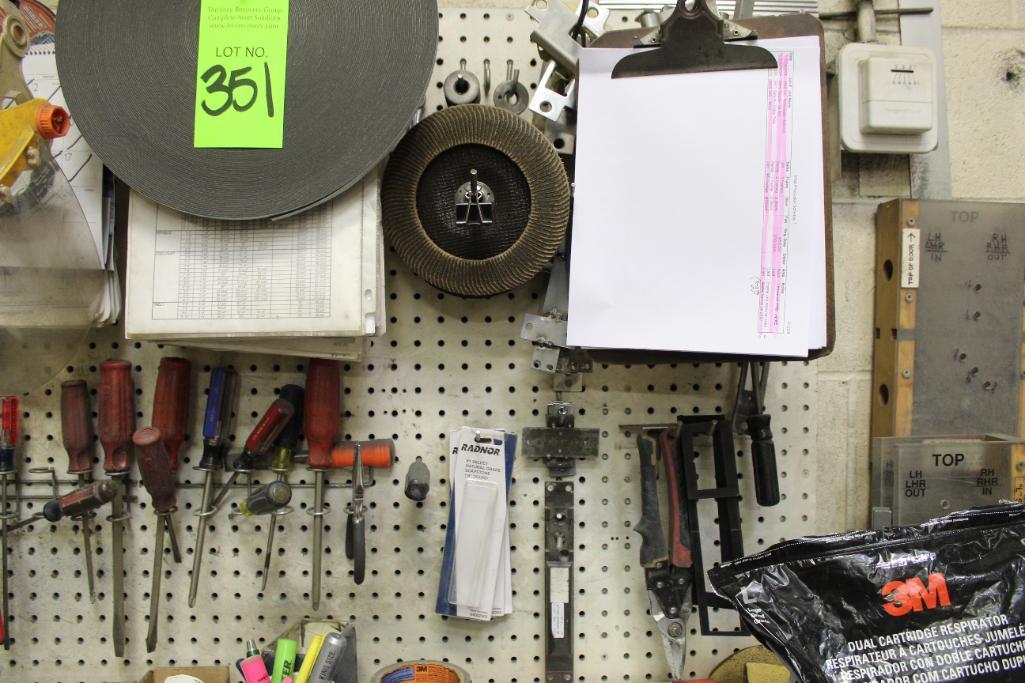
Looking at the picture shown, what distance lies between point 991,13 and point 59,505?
4.53ft

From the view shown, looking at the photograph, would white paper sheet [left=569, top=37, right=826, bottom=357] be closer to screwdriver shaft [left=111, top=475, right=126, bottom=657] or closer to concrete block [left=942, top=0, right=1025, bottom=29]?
concrete block [left=942, top=0, right=1025, bottom=29]

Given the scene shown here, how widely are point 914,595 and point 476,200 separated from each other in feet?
2.10

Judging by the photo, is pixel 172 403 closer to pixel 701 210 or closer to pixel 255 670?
pixel 255 670

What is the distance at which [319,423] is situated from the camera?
0.80 meters

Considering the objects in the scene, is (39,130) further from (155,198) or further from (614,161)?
(614,161)

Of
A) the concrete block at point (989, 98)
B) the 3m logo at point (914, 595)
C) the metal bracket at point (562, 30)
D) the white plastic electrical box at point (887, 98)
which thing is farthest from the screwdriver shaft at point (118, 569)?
the concrete block at point (989, 98)

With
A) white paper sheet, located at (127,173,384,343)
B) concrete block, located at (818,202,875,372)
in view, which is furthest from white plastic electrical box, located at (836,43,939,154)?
white paper sheet, located at (127,173,384,343)

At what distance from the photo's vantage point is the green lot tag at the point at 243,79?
69cm

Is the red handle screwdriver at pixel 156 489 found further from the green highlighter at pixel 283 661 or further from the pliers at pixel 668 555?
the pliers at pixel 668 555

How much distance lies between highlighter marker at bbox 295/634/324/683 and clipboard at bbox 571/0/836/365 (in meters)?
0.50

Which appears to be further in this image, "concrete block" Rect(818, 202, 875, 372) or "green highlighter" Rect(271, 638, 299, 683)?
"concrete block" Rect(818, 202, 875, 372)

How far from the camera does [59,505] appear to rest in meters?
0.75

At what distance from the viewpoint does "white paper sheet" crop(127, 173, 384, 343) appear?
0.71 m

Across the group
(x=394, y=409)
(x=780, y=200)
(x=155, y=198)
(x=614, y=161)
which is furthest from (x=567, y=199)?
(x=155, y=198)
